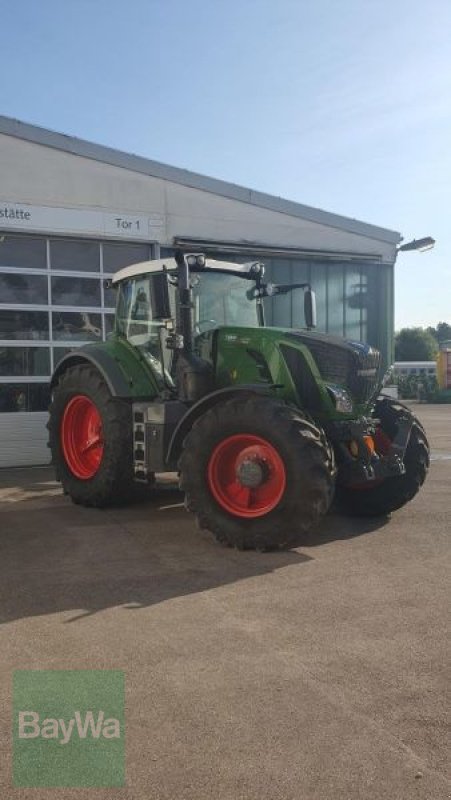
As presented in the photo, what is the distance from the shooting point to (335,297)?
13.7m

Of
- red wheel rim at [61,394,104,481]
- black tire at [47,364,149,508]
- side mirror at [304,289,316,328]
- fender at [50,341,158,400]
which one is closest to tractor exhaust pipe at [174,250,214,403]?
fender at [50,341,158,400]

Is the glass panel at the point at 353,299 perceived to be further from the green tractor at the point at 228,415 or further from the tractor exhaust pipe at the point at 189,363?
the tractor exhaust pipe at the point at 189,363

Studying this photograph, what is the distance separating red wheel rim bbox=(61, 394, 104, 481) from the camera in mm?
7777

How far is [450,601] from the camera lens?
14.2ft

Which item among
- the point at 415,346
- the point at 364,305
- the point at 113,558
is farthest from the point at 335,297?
the point at 415,346

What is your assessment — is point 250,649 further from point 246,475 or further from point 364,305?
point 364,305

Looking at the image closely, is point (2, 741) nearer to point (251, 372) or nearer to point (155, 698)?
point (155, 698)

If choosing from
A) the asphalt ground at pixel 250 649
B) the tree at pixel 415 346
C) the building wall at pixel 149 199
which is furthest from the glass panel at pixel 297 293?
the tree at pixel 415 346

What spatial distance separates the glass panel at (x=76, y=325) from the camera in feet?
35.8

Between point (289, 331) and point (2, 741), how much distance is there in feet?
14.0

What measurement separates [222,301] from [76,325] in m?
4.60

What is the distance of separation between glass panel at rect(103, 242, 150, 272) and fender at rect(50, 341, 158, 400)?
394 cm

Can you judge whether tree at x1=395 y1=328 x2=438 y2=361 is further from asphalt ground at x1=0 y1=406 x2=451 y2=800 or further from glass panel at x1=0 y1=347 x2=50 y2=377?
asphalt ground at x1=0 y1=406 x2=451 y2=800

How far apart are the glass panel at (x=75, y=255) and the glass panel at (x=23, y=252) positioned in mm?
167
